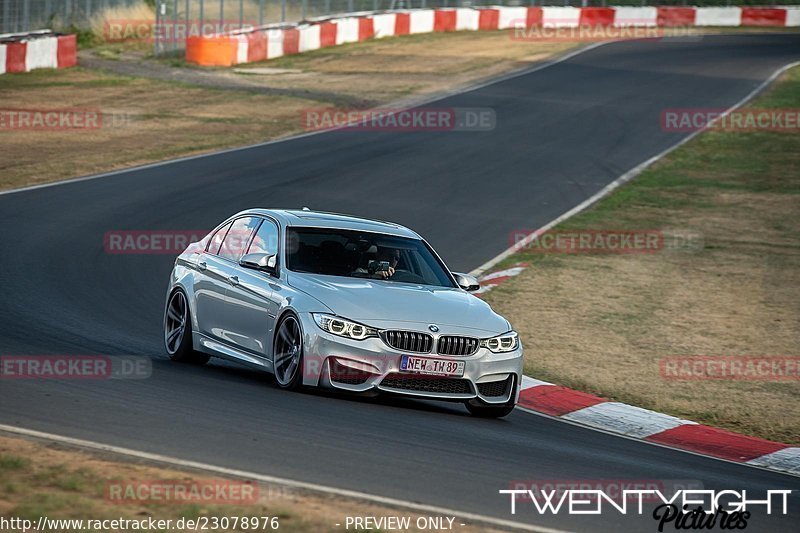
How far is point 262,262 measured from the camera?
1129 cm

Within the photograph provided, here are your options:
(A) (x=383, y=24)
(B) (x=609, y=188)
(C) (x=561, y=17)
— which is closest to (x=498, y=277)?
(B) (x=609, y=188)

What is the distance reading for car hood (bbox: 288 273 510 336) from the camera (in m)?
10.3

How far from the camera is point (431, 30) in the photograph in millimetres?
56281

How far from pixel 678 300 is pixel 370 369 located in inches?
310

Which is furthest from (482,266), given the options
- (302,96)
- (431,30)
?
(431,30)

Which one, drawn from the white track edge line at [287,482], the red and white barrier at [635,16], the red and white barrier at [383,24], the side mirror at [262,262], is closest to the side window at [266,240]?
the side mirror at [262,262]

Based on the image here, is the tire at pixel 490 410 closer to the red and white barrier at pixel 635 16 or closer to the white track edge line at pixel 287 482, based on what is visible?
the white track edge line at pixel 287 482

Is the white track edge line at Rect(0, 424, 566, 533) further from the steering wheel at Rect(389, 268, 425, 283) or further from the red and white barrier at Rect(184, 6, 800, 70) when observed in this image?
the red and white barrier at Rect(184, 6, 800, 70)

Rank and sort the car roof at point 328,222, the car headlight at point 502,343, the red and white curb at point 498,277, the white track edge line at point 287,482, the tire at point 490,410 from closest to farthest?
the white track edge line at point 287,482 < the car headlight at point 502,343 < the tire at point 490,410 < the car roof at point 328,222 < the red and white curb at point 498,277

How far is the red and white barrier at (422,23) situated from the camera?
44.3 m

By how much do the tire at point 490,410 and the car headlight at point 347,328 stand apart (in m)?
1.13

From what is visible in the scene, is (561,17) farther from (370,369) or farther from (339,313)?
(370,369)

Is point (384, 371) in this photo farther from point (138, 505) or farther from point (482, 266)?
point (482, 266)

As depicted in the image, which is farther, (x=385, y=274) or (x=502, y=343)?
(x=385, y=274)
